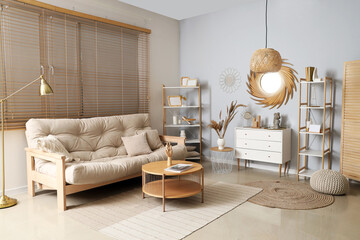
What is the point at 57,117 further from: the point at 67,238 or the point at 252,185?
the point at 252,185

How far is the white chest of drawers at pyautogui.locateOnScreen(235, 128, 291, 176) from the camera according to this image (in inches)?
159

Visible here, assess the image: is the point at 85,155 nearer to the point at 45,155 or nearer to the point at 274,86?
the point at 45,155

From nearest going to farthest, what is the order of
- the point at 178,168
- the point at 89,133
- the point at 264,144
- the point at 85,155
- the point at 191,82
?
the point at 178,168 < the point at 85,155 < the point at 89,133 < the point at 264,144 < the point at 191,82

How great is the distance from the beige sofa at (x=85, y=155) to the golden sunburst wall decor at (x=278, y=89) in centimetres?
143

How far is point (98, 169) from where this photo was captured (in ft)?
10.0

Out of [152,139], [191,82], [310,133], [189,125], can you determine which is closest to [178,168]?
[152,139]

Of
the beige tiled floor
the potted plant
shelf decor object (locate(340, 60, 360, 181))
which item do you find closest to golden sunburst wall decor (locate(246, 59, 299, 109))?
the potted plant

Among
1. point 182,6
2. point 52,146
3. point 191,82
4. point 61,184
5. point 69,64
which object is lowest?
point 61,184

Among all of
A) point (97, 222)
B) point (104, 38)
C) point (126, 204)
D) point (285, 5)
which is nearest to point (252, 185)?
point (126, 204)

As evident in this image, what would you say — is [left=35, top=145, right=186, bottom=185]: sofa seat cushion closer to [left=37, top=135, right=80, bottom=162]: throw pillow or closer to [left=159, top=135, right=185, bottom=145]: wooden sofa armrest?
[left=37, top=135, right=80, bottom=162]: throw pillow

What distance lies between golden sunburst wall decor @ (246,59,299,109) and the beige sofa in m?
1.43

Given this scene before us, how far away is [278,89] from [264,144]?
0.90 m

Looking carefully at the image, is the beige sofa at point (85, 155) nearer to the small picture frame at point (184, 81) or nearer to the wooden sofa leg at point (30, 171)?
the wooden sofa leg at point (30, 171)

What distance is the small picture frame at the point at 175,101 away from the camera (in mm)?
5027
